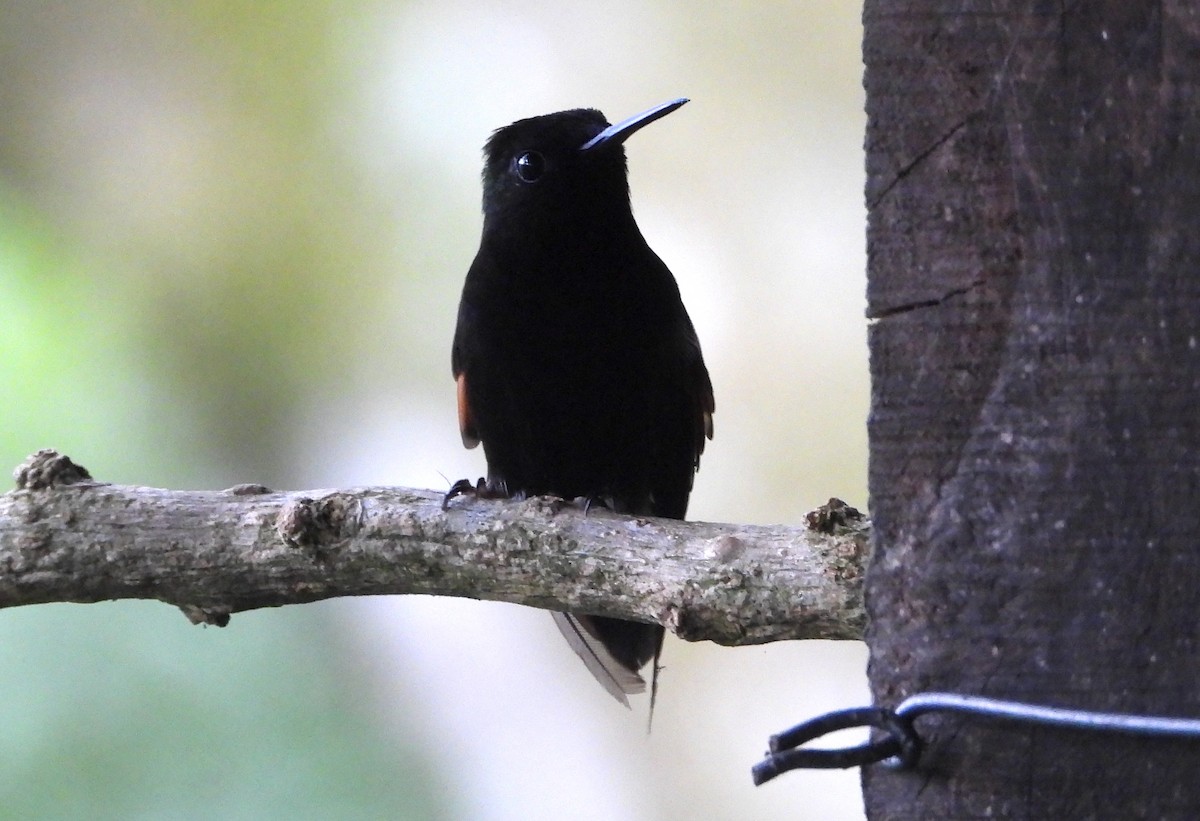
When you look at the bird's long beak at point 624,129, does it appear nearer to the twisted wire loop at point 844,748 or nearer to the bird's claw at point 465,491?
the bird's claw at point 465,491

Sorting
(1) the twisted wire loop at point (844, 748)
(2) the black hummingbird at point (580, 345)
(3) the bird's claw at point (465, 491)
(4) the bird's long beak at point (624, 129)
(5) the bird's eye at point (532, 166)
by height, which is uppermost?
(4) the bird's long beak at point (624, 129)

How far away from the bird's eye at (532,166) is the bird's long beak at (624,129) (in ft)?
0.28

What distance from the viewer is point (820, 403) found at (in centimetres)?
299

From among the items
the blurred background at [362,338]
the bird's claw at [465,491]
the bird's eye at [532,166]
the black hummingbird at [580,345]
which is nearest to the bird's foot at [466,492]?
the bird's claw at [465,491]

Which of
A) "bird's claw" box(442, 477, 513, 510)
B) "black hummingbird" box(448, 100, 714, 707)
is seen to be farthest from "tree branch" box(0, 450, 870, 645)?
"black hummingbird" box(448, 100, 714, 707)

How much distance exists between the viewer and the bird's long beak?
2095 millimetres

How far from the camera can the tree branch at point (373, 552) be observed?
1425mm

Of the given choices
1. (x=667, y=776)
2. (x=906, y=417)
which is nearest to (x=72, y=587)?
(x=906, y=417)

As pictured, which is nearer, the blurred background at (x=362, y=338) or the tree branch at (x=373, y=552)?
the tree branch at (x=373, y=552)

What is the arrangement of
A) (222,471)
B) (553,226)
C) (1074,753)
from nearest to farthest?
(1074,753) < (553,226) < (222,471)

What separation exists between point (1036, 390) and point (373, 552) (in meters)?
1.01

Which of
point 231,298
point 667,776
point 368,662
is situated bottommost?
point 667,776

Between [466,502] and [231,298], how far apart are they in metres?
1.82

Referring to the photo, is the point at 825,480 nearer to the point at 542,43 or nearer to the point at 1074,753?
the point at 542,43
